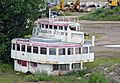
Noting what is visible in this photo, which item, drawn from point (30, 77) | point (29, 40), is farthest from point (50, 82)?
point (29, 40)

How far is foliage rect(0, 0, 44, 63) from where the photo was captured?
3872 cm

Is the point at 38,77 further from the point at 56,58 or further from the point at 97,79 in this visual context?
the point at 97,79

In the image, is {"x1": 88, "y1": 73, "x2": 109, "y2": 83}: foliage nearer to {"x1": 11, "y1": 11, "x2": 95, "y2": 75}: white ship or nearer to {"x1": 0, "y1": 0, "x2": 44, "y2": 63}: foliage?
{"x1": 11, "y1": 11, "x2": 95, "y2": 75}: white ship

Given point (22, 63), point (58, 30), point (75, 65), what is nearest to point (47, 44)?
point (75, 65)

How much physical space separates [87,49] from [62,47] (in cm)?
234

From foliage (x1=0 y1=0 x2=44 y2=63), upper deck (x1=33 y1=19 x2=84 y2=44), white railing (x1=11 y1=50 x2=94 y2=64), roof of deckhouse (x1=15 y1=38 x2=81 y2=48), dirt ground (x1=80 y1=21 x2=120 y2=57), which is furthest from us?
dirt ground (x1=80 y1=21 x2=120 y2=57)

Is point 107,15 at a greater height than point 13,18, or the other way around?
point 13,18

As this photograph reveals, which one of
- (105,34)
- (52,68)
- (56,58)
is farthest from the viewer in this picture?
(105,34)

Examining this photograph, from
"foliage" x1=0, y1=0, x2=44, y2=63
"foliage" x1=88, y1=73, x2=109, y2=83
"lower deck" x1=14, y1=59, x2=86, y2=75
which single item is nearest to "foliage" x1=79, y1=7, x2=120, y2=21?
"foliage" x1=0, y1=0, x2=44, y2=63

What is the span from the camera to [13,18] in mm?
39750

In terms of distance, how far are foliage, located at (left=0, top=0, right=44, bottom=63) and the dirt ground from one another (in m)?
7.14

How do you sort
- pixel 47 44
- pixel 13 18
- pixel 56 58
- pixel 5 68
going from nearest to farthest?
pixel 56 58 < pixel 47 44 < pixel 5 68 < pixel 13 18

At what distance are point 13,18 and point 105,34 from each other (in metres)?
25.4

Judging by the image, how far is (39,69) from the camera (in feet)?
119
